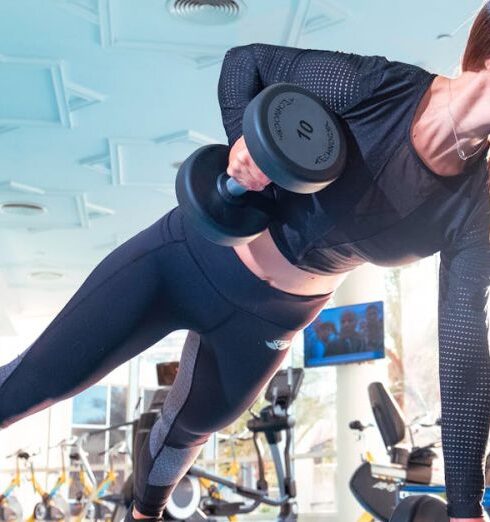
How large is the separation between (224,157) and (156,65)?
3.45 meters

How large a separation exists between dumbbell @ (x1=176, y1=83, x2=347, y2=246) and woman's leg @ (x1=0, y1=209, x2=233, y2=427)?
186mm

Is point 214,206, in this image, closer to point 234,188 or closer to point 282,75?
point 234,188

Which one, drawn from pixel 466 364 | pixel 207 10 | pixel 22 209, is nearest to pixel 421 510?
pixel 466 364

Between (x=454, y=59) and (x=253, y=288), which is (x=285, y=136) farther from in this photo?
(x=454, y=59)

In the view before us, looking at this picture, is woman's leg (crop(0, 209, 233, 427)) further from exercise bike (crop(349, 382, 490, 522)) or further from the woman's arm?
exercise bike (crop(349, 382, 490, 522))

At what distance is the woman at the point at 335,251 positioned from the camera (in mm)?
1142

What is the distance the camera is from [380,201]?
1178mm

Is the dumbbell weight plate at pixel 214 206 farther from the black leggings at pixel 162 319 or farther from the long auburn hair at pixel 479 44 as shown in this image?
the long auburn hair at pixel 479 44

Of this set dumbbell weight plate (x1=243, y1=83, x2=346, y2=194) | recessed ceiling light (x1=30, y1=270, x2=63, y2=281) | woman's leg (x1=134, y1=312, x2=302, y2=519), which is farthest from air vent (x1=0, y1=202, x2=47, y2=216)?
dumbbell weight plate (x1=243, y1=83, x2=346, y2=194)

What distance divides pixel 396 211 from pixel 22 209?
594cm

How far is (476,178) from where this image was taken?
3.96ft

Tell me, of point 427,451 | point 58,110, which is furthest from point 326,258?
point 58,110

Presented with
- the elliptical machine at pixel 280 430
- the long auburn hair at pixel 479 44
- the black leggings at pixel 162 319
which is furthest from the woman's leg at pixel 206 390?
the elliptical machine at pixel 280 430

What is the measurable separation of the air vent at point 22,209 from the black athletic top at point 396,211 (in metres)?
5.66
